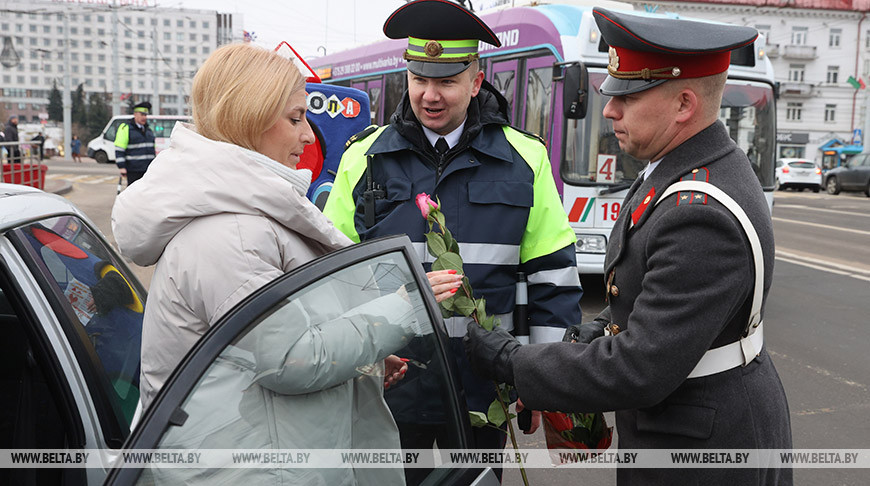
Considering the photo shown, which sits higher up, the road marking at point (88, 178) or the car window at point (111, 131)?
the car window at point (111, 131)

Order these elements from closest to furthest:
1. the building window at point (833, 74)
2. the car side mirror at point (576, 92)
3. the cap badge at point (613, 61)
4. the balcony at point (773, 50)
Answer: the cap badge at point (613, 61) → the car side mirror at point (576, 92) → the balcony at point (773, 50) → the building window at point (833, 74)

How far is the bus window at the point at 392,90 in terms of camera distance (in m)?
10.4

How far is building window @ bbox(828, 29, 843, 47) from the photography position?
50.8 metres

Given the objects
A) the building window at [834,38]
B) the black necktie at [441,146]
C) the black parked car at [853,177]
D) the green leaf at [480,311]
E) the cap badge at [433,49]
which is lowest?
the black parked car at [853,177]

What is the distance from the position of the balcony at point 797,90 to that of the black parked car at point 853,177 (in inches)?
1044

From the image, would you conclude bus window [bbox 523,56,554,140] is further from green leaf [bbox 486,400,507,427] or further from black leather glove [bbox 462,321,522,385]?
black leather glove [bbox 462,321,522,385]

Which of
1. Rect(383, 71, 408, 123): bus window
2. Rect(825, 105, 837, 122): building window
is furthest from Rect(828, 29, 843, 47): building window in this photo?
Rect(383, 71, 408, 123): bus window

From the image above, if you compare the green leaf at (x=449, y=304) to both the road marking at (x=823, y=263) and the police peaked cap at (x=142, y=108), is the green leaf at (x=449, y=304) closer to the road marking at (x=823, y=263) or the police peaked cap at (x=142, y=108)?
the road marking at (x=823, y=263)

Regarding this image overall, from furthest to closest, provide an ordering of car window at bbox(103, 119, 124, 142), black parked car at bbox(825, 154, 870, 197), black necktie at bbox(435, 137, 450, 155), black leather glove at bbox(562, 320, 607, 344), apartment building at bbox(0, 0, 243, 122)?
apartment building at bbox(0, 0, 243, 122)
car window at bbox(103, 119, 124, 142)
black parked car at bbox(825, 154, 870, 197)
black necktie at bbox(435, 137, 450, 155)
black leather glove at bbox(562, 320, 607, 344)

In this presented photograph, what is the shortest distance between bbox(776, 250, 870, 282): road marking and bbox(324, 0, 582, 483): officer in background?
8290 mm

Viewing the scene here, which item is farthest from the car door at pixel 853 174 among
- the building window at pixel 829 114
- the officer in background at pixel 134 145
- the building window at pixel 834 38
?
the building window at pixel 834 38

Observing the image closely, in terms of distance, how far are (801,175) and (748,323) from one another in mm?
30491

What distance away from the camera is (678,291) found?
1484 millimetres

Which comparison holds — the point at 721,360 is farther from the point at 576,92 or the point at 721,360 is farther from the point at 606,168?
the point at 606,168
